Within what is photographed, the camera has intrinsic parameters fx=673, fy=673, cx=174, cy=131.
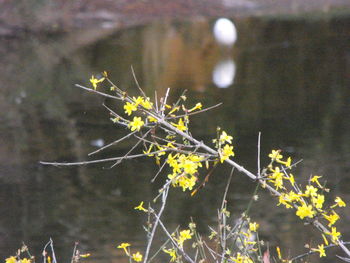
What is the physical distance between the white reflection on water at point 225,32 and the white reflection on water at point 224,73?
87.1 inches

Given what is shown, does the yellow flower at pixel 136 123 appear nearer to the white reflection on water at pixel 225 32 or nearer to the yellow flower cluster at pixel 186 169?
the yellow flower cluster at pixel 186 169

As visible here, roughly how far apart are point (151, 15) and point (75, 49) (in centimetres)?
500

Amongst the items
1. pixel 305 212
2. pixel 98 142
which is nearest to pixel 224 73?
pixel 98 142

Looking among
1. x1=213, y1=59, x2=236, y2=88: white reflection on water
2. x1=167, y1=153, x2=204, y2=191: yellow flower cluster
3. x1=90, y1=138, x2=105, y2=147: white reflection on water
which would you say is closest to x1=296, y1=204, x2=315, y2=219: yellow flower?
x1=167, y1=153, x2=204, y2=191: yellow flower cluster

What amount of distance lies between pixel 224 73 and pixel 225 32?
4.49 meters

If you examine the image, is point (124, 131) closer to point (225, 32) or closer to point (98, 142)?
point (98, 142)

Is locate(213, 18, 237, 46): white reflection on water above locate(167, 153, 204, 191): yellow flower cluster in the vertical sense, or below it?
below

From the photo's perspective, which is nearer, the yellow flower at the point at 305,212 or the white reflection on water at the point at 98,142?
the yellow flower at the point at 305,212

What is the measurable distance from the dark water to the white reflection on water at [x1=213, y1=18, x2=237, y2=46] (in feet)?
0.90

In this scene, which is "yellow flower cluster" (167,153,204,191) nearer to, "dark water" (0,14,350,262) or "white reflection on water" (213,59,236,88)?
"dark water" (0,14,350,262)

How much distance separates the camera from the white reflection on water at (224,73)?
32.0 feet

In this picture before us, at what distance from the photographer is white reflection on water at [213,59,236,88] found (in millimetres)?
9748

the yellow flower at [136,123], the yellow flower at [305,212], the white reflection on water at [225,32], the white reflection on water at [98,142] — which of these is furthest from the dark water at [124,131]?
the yellow flower at [136,123]

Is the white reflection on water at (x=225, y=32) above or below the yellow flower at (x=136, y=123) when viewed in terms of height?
below
